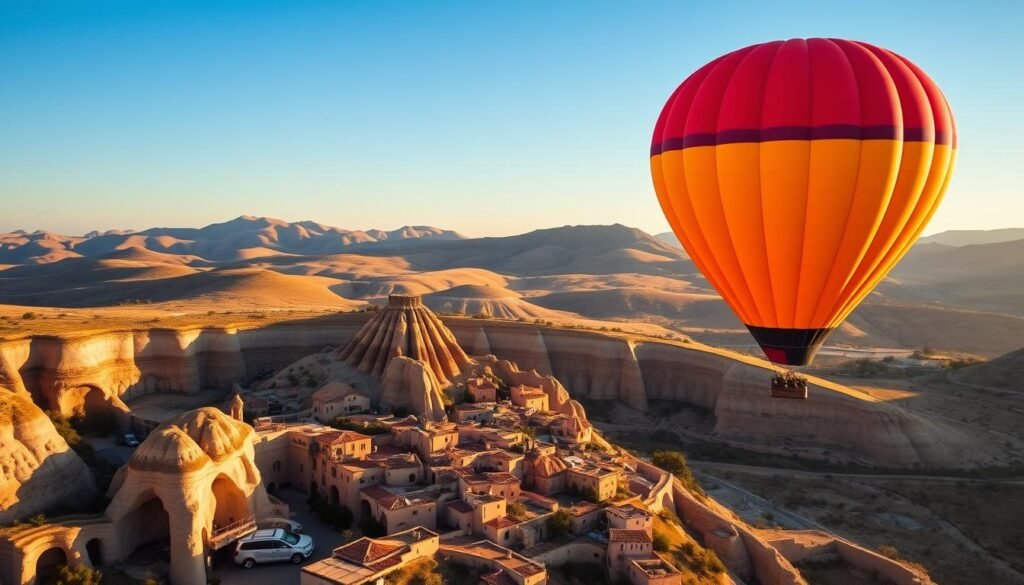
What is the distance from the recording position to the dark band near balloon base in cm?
2375

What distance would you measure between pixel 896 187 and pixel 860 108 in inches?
104

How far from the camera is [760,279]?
23656mm

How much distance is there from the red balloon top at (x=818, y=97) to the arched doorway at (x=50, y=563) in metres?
23.7

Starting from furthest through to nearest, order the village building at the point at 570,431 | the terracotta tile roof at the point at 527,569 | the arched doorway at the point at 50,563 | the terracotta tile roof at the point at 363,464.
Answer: the village building at the point at 570,431 → the terracotta tile roof at the point at 363,464 → the terracotta tile roof at the point at 527,569 → the arched doorway at the point at 50,563

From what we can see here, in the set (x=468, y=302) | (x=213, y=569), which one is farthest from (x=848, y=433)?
(x=468, y=302)

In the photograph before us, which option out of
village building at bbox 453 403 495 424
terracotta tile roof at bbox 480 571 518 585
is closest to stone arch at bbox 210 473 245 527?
terracotta tile roof at bbox 480 571 518 585

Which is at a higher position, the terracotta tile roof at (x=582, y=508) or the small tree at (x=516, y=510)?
the small tree at (x=516, y=510)

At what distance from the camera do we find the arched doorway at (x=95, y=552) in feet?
79.7

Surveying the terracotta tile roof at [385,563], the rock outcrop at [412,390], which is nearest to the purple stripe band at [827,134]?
the terracotta tile roof at [385,563]

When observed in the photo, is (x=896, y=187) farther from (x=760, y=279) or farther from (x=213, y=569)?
(x=213, y=569)

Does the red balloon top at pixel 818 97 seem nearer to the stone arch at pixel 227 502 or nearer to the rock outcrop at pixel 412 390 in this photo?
the stone arch at pixel 227 502

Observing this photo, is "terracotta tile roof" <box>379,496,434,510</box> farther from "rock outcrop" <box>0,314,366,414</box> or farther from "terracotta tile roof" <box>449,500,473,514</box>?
"rock outcrop" <box>0,314,366,414</box>

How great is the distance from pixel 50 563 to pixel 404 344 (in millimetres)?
24281

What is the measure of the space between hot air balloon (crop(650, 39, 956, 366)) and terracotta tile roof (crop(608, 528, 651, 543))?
26.2ft
